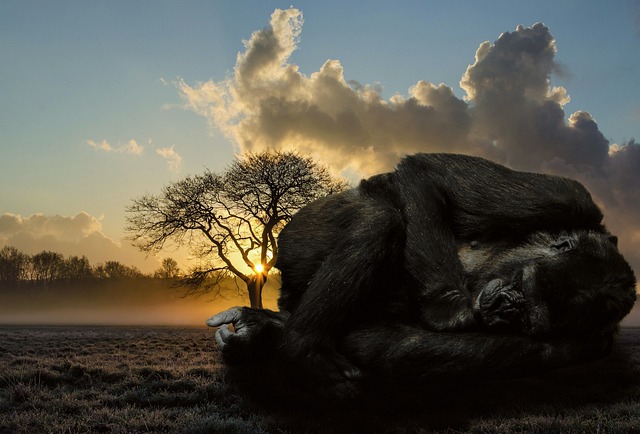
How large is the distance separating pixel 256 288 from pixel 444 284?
25244 mm

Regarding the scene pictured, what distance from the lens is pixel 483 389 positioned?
340cm

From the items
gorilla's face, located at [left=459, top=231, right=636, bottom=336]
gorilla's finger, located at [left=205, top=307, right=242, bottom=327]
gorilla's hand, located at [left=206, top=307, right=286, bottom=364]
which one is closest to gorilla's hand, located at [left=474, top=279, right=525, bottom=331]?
gorilla's face, located at [left=459, top=231, right=636, bottom=336]

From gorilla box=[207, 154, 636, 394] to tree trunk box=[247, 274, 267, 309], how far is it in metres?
23.9

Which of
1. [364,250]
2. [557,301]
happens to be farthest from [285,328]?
[557,301]

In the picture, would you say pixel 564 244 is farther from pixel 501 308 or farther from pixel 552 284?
pixel 501 308

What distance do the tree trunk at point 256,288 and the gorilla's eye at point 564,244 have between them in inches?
961

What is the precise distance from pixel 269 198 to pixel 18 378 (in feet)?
68.3

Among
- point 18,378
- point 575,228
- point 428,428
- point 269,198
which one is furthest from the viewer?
point 269,198

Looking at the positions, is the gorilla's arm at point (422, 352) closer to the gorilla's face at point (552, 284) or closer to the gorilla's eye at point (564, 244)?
the gorilla's face at point (552, 284)

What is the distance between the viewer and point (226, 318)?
3.59 meters

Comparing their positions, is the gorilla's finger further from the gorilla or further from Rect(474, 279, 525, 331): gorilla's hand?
Rect(474, 279, 525, 331): gorilla's hand

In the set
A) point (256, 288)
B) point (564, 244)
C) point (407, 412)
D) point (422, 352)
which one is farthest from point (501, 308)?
point (256, 288)

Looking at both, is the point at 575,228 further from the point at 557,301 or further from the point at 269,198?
the point at 269,198

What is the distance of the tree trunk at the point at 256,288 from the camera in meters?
27.5
